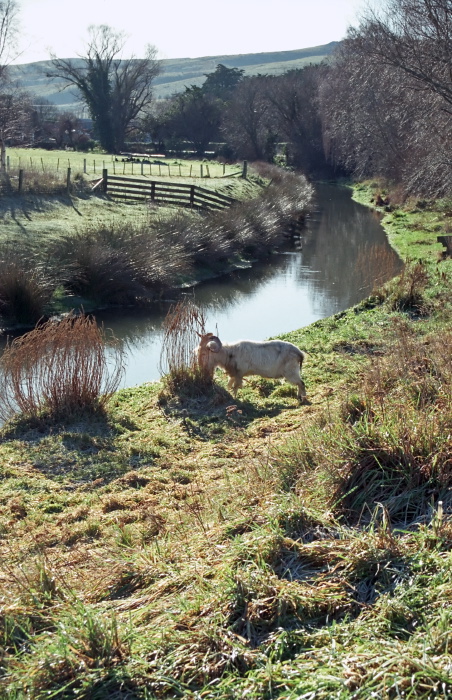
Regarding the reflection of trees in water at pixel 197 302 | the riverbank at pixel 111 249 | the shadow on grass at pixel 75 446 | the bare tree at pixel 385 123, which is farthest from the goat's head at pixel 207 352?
the bare tree at pixel 385 123

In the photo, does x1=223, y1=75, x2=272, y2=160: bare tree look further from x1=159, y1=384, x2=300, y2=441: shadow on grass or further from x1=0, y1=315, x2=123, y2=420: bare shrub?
x1=0, y1=315, x2=123, y2=420: bare shrub

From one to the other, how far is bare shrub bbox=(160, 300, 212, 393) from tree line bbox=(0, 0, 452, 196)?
14.1 m

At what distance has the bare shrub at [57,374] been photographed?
12523 millimetres

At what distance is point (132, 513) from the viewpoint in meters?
8.07

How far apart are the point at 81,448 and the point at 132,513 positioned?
3.20 m

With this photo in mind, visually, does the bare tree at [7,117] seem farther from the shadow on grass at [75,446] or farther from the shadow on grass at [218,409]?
the shadow on grass at [75,446]

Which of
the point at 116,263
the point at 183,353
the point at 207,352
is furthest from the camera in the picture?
the point at 116,263

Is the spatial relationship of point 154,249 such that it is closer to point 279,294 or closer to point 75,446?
point 279,294

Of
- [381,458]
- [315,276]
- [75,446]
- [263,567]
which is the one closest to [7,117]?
[315,276]

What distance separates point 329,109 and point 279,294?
46250mm

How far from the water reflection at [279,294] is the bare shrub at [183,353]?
73.5 inches

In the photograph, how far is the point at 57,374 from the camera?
12461 millimetres

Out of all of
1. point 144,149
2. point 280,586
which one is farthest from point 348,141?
point 280,586

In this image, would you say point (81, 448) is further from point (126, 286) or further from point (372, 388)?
point (126, 286)
